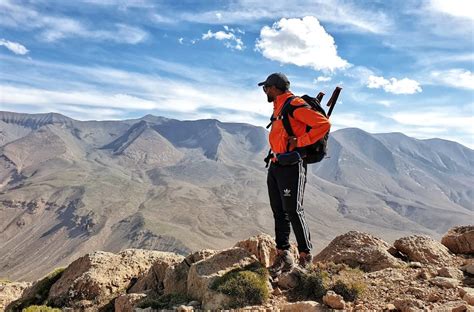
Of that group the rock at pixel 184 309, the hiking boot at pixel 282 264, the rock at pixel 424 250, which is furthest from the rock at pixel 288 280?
the rock at pixel 424 250

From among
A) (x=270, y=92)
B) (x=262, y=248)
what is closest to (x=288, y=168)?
(x=270, y=92)

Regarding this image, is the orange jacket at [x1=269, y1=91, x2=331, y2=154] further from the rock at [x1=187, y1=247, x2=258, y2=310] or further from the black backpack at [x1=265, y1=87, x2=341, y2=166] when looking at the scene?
the rock at [x1=187, y1=247, x2=258, y2=310]

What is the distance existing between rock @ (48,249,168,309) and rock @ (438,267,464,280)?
6.91 m

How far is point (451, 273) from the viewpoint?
26.2 feet

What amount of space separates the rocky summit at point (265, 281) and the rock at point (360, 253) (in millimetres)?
24

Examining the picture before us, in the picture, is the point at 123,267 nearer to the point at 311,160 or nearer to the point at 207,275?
the point at 207,275

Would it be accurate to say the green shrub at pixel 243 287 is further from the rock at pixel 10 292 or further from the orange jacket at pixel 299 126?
the rock at pixel 10 292

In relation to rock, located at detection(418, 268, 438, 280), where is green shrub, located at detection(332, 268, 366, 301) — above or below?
below

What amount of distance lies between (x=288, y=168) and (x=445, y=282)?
3453mm

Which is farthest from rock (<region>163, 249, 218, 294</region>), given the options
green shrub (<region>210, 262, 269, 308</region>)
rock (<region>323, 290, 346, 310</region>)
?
rock (<region>323, 290, 346, 310</region>)

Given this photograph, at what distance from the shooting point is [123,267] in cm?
1116

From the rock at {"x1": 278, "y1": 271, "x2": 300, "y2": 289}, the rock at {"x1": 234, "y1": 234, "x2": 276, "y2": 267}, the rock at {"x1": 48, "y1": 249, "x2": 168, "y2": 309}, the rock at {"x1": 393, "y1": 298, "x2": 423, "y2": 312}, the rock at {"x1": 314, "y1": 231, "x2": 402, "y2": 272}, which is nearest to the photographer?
the rock at {"x1": 393, "y1": 298, "x2": 423, "y2": 312}

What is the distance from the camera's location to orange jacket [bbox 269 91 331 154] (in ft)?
23.9

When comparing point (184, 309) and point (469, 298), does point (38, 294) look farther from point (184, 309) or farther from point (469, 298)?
point (469, 298)
